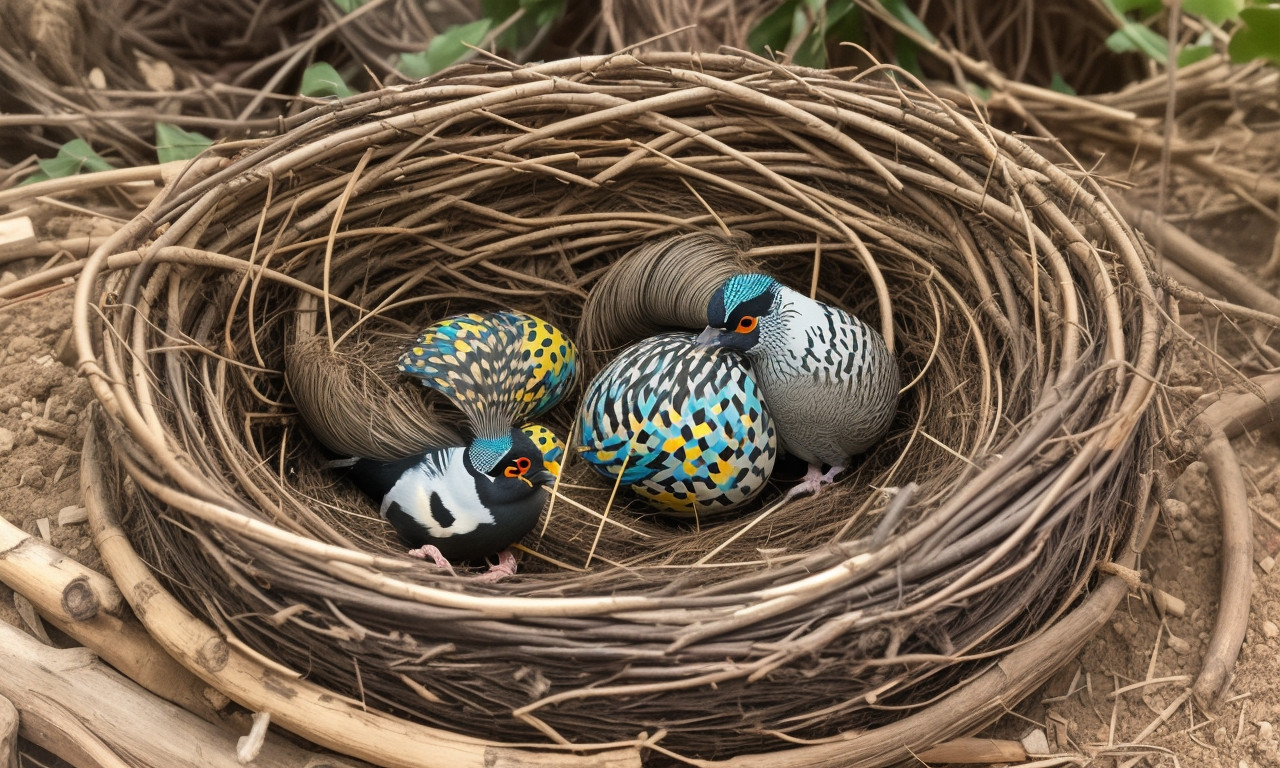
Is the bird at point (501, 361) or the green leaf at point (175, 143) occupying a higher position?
the green leaf at point (175, 143)

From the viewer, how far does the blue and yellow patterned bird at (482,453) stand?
1.97 m

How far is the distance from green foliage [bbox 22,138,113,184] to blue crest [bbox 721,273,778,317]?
5.58 feet

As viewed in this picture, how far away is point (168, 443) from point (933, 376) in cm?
151

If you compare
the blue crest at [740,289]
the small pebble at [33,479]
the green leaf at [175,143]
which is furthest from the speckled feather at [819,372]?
the green leaf at [175,143]

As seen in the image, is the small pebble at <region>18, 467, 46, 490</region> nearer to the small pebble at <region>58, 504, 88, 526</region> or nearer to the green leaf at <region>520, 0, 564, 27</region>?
the small pebble at <region>58, 504, 88, 526</region>

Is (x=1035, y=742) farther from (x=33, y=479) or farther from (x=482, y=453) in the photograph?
(x=33, y=479)

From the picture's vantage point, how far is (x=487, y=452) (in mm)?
2010

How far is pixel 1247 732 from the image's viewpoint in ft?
5.81

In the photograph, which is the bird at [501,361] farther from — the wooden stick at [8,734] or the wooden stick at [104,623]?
the wooden stick at [8,734]

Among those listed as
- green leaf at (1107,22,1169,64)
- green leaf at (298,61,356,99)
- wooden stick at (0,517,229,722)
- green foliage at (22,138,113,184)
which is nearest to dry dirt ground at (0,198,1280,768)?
wooden stick at (0,517,229,722)

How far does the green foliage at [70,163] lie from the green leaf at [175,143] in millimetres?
150

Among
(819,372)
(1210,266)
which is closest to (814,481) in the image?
(819,372)

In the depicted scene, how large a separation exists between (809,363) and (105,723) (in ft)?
4.66

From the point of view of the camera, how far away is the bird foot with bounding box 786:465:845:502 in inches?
87.0
